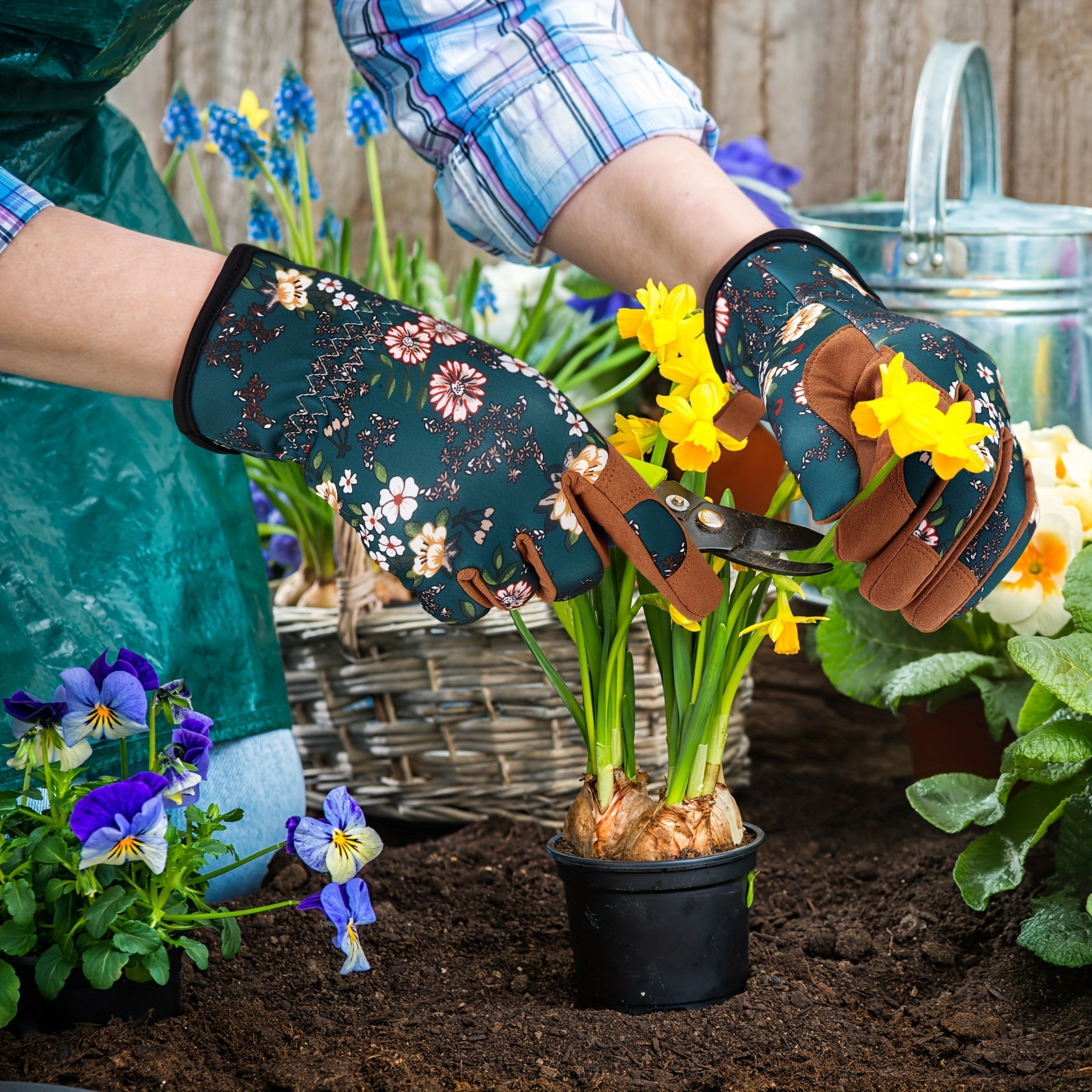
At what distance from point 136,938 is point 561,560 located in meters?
0.35

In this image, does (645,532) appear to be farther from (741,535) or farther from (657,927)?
(657,927)

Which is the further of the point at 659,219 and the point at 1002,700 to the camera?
the point at 1002,700

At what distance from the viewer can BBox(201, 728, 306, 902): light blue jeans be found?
Result: 3.60 ft

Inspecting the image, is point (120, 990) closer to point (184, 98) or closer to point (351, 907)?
point (351, 907)

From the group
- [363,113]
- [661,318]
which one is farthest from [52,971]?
[363,113]

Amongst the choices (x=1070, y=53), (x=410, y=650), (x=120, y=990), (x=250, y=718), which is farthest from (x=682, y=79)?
(x=1070, y=53)

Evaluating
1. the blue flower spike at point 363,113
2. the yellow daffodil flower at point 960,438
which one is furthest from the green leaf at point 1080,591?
the blue flower spike at point 363,113

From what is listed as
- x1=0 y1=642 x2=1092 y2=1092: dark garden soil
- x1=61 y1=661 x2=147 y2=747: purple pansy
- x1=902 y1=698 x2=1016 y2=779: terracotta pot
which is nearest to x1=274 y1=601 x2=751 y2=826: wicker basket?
x1=0 y1=642 x2=1092 y2=1092: dark garden soil

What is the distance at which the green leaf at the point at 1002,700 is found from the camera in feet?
3.56

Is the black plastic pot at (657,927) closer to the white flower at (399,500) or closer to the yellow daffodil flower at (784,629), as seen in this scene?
the yellow daffodil flower at (784,629)

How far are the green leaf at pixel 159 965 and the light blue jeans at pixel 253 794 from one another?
0.35 m

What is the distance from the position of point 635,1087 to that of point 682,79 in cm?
83

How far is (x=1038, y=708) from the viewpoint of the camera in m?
0.96

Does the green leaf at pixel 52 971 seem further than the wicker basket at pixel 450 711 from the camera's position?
No
